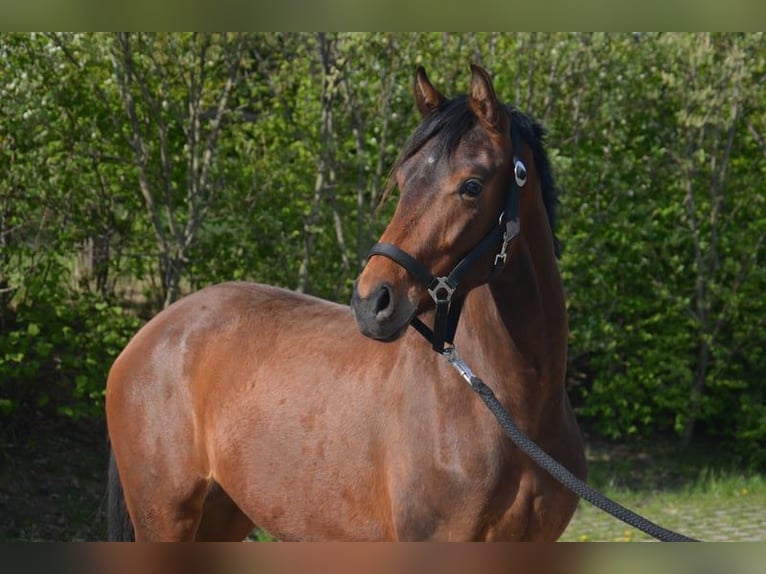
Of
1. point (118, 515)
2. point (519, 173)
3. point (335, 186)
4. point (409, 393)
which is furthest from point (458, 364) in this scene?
point (335, 186)

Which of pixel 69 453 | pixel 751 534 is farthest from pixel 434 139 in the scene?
pixel 69 453

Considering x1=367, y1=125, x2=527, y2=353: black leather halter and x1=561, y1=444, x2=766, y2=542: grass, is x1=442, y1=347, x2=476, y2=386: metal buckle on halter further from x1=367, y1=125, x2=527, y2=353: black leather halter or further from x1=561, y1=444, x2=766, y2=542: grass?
x1=561, y1=444, x2=766, y2=542: grass

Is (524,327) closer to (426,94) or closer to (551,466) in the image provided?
(551,466)

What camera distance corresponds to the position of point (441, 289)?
2740mm

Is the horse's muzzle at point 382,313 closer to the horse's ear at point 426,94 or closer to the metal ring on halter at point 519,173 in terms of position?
the metal ring on halter at point 519,173

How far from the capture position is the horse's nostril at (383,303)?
266 centimetres

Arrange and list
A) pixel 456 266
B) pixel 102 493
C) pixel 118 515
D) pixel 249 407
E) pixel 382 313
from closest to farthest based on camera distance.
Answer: pixel 382 313
pixel 456 266
pixel 249 407
pixel 118 515
pixel 102 493

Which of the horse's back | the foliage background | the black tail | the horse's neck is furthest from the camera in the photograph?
the foliage background

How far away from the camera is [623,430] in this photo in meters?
9.70

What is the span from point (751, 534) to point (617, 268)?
2.90 m

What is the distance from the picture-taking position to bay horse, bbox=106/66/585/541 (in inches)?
110

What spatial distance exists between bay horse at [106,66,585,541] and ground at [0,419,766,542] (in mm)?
3514

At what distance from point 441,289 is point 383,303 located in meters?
0.18

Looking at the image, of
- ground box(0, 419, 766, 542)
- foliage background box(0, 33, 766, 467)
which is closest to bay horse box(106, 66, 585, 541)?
foliage background box(0, 33, 766, 467)
